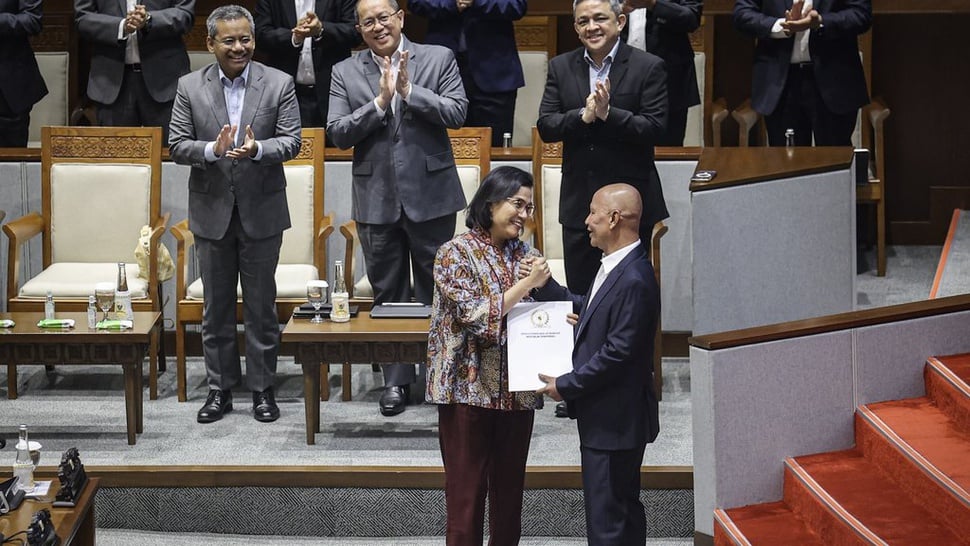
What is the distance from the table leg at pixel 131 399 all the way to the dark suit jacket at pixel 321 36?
1769 millimetres

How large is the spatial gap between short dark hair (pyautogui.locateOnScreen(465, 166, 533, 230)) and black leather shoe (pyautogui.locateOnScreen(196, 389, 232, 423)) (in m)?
1.77

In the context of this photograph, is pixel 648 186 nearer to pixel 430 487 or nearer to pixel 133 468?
pixel 430 487

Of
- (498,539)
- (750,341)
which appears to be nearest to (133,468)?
(498,539)

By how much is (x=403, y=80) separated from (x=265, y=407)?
4.22 ft

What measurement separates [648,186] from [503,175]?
1351 millimetres

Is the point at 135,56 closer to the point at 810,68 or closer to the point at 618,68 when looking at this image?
the point at 618,68

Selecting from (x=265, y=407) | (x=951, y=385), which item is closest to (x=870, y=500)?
(x=951, y=385)

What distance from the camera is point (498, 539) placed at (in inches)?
151

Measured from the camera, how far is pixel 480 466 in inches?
146

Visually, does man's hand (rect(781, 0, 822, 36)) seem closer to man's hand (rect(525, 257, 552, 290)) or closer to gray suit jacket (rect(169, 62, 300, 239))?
gray suit jacket (rect(169, 62, 300, 239))

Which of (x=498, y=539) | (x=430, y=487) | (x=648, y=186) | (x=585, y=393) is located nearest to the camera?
(x=585, y=393)

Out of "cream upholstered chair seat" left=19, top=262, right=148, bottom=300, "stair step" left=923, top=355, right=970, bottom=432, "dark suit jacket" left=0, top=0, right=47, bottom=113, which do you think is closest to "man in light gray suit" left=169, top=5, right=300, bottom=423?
"cream upholstered chair seat" left=19, top=262, right=148, bottom=300

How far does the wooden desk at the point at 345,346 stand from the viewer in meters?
4.76

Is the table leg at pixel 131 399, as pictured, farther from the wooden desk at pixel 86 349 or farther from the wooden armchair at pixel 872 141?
the wooden armchair at pixel 872 141
